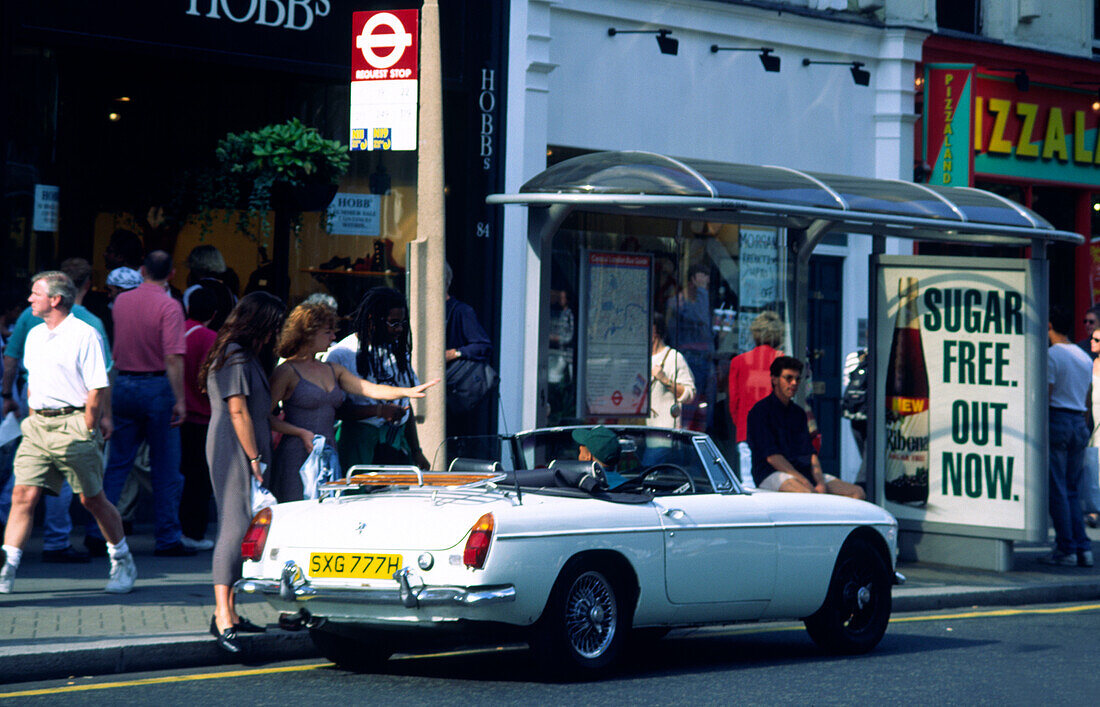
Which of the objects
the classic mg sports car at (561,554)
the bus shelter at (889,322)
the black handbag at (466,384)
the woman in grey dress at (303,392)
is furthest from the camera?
the bus shelter at (889,322)

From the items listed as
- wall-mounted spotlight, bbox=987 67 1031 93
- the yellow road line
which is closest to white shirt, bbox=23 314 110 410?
the yellow road line

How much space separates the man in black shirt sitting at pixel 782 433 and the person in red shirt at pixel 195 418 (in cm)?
397

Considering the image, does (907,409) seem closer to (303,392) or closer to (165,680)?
(303,392)

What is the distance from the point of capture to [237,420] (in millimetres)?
8531

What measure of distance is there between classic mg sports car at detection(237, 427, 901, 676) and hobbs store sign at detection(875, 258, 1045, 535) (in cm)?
411

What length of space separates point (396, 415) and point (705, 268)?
16.0 ft

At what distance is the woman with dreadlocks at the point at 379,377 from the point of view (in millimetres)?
9719

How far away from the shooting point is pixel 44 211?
42.3 ft

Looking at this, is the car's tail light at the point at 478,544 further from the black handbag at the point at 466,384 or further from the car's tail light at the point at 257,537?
the black handbag at the point at 466,384

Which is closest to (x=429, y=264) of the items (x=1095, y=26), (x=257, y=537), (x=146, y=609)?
(x=257, y=537)

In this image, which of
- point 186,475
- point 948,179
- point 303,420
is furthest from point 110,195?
point 948,179

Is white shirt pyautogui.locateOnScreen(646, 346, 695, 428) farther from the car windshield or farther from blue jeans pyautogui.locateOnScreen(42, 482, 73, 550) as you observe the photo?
blue jeans pyautogui.locateOnScreen(42, 482, 73, 550)

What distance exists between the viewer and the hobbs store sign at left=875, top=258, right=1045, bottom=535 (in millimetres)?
13141

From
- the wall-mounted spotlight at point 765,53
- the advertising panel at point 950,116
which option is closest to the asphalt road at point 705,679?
the wall-mounted spotlight at point 765,53
